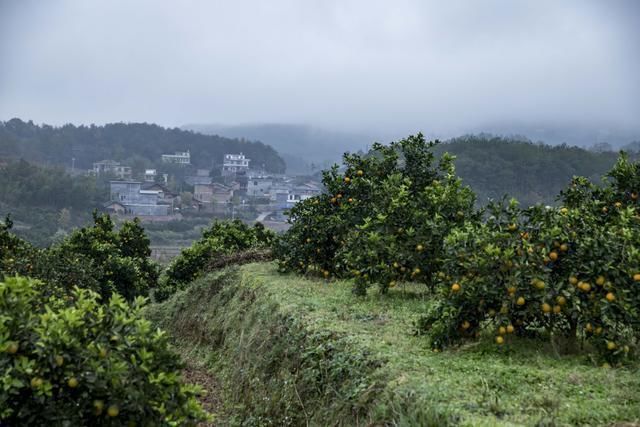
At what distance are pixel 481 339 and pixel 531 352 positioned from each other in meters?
0.46

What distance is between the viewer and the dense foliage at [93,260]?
10.6m

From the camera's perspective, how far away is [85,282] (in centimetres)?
1176

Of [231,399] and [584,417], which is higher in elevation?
[584,417]

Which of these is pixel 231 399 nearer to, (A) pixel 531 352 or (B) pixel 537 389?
(A) pixel 531 352

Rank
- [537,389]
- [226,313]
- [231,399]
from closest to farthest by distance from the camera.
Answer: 1. [537,389]
2. [231,399]
3. [226,313]

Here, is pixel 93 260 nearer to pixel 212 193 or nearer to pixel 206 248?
pixel 206 248

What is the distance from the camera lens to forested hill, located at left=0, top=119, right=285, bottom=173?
284 feet

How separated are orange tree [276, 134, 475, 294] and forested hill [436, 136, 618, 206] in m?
20.4

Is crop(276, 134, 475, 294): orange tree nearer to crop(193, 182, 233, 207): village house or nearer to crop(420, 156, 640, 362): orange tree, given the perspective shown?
crop(420, 156, 640, 362): orange tree

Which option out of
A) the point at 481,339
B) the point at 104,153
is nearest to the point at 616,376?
the point at 481,339

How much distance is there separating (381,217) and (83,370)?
5.07 m

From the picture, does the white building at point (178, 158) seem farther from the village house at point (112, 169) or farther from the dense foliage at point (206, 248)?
the dense foliage at point (206, 248)

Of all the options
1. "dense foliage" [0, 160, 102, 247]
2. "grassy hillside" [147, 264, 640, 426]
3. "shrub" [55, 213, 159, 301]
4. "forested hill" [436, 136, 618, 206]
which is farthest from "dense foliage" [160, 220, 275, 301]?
"dense foliage" [0, 160, 102, 247]

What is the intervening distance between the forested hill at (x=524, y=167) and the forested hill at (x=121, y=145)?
2180 inches
